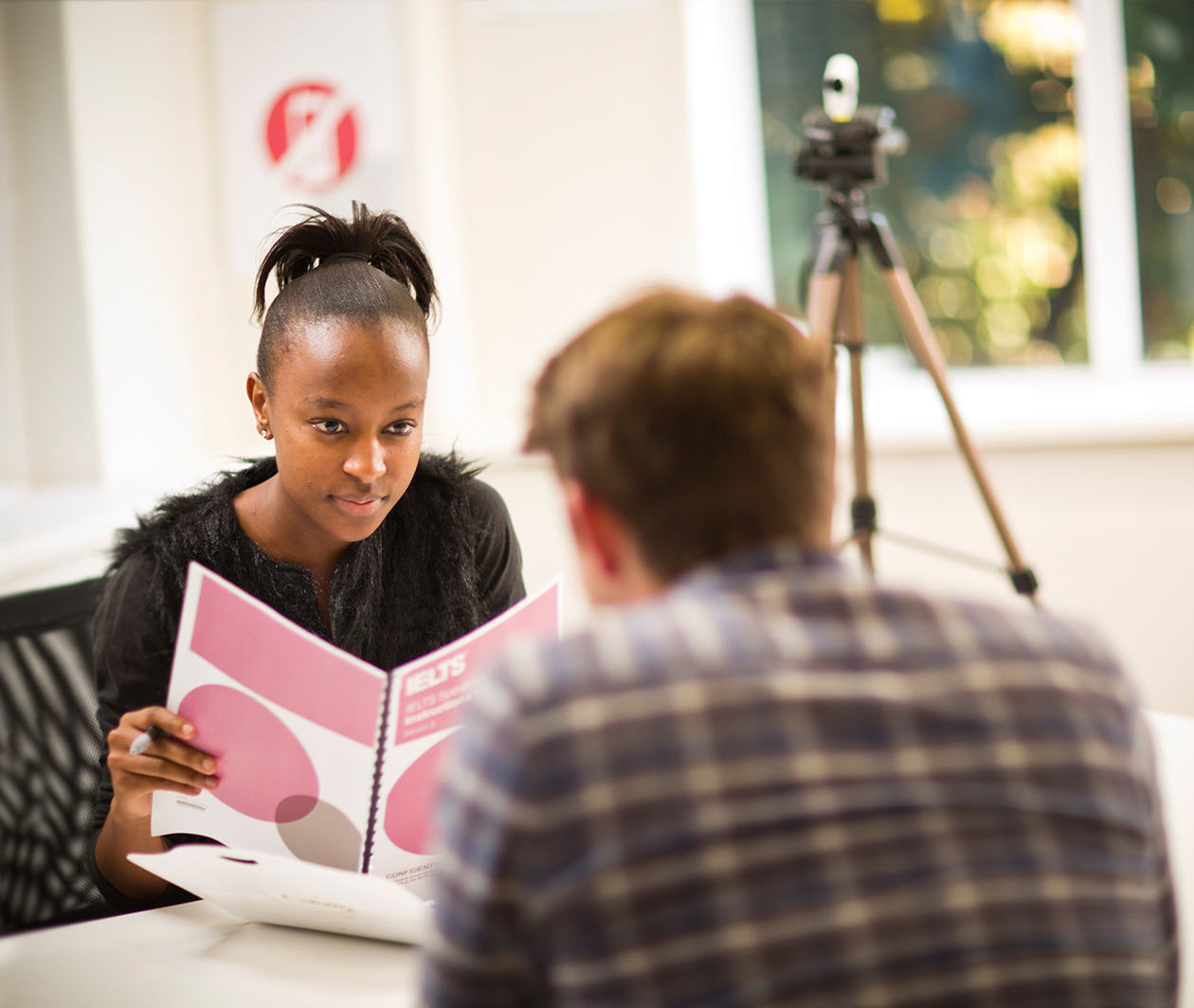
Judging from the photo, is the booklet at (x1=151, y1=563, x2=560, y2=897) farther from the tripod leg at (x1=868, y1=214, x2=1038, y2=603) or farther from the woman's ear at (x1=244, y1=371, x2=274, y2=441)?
the tripod leg at (x1=868, y1=214, x2=1038, y2=603)

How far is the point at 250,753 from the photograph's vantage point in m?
0.95

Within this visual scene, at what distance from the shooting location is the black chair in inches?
48.0

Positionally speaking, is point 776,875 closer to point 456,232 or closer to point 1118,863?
point 1118,863

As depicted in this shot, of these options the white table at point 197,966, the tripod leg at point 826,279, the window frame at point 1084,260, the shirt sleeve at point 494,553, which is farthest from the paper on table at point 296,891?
the window frame at point 1084,260

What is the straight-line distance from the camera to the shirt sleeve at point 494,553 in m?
1.41

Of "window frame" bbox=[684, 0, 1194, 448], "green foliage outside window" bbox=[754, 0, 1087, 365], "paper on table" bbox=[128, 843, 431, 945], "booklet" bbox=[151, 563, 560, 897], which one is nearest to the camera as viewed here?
"paper on table" bbox=[128, 843, 431, 945]

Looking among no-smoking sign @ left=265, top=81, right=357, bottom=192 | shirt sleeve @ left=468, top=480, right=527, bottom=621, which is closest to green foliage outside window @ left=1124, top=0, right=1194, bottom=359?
no-smoking sign @ left=265, top=81, right=357, bottom=192

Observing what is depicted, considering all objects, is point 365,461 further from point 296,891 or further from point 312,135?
point 312,135

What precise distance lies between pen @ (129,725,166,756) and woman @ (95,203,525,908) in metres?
0.19

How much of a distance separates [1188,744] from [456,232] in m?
2.33

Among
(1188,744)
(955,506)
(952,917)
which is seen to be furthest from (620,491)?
(955,506)

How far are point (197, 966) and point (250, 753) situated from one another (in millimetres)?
161

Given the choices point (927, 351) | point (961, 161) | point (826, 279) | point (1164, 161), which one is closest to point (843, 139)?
point (826, 279)

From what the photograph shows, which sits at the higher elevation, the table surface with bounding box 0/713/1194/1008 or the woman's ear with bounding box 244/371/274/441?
the woman's ear with bounding box 244/371/274/441
